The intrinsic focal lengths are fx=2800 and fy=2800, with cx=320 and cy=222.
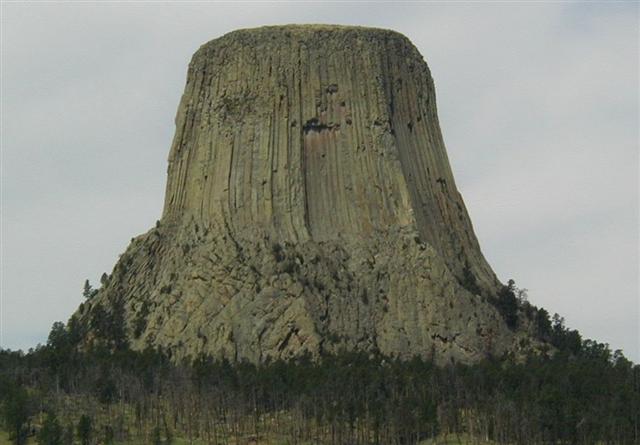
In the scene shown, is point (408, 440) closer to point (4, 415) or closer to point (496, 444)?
point (496, 444)

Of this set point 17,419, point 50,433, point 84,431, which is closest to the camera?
point 50,433

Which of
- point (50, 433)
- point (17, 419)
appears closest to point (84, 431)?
point (50, 433)

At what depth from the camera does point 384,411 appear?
199125 millimetres

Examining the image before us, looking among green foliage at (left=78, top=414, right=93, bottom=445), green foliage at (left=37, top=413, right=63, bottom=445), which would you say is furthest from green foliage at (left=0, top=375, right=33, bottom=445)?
green foliage at (left=78, top=414, right=93, bottom=445)

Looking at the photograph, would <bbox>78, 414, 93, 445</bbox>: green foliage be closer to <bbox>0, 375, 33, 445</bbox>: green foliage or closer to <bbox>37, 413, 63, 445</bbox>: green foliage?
<bbox>37, 413, 63, 445</bbox>: green foliage

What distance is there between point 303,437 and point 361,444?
14.9 ft

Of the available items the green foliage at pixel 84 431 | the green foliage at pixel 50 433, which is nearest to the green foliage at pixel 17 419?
the green foliage at pixel 50 433

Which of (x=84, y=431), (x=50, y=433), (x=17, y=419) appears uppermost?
(x=17, y=419)

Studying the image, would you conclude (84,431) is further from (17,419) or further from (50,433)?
(17,419)

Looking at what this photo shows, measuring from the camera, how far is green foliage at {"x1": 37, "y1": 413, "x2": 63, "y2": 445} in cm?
18925

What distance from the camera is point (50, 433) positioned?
625ft

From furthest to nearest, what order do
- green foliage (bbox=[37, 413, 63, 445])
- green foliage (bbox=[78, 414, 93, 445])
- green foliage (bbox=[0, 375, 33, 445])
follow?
green foliage (bbox=[0, 375, 33, 445]) → green foliage (bbox=[78, 414, 93, 445]) → green foliage (bbox=[37, 413, 63, 445])

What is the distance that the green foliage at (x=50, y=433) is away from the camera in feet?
621

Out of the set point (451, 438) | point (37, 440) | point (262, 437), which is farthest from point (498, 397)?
point (37, 440)
